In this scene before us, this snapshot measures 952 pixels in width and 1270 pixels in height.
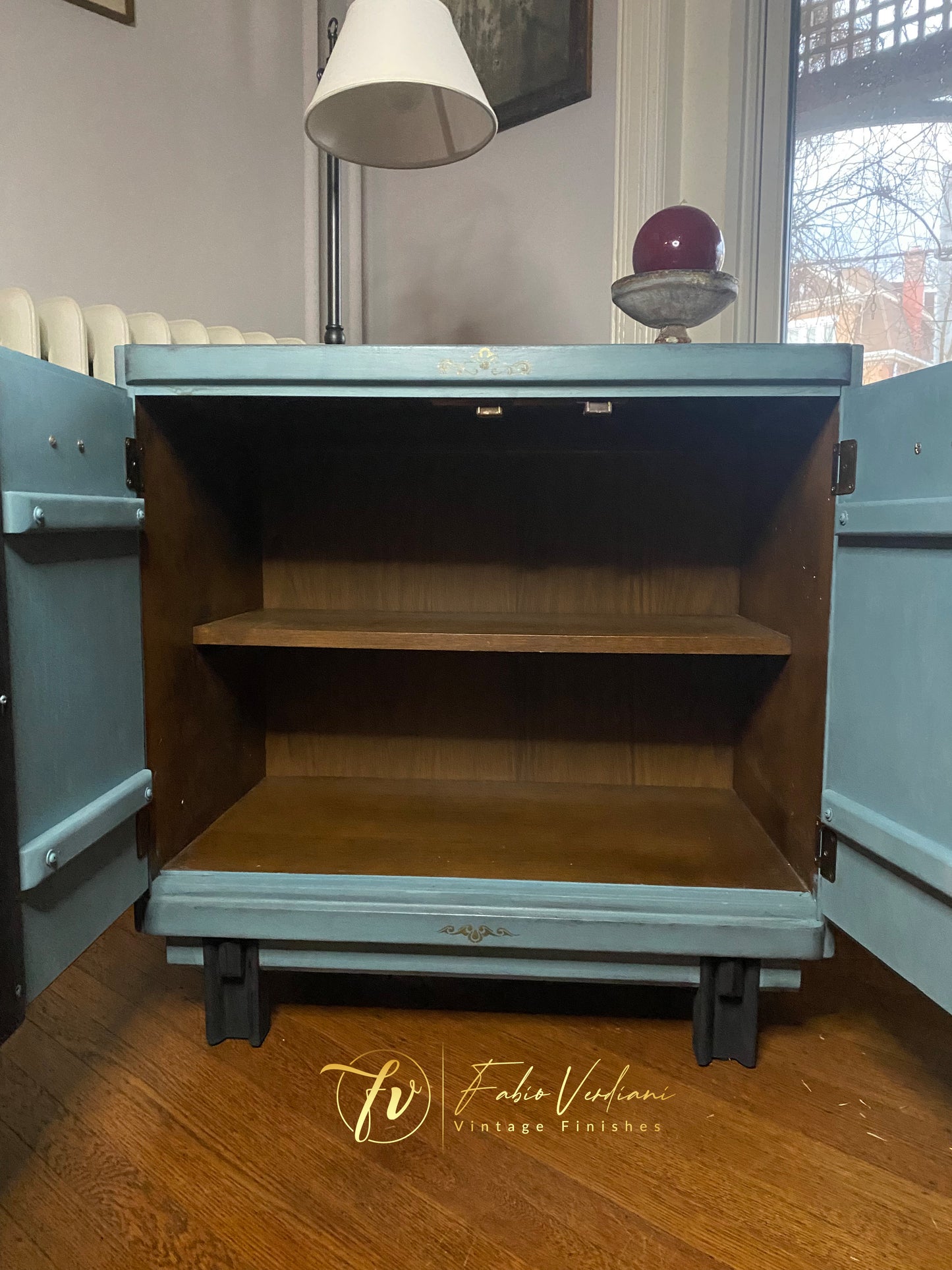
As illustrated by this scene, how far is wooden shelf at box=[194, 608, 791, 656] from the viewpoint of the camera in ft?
3.45

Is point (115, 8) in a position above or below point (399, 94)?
above

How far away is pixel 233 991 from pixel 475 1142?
382 mm

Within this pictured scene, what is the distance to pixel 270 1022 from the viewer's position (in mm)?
1102

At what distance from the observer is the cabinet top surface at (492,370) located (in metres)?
0.93

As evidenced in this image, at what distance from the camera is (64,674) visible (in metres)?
0.82

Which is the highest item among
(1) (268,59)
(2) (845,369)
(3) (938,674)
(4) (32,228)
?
(1) (268,59)

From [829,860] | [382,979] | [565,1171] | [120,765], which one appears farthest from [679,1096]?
[120,765]

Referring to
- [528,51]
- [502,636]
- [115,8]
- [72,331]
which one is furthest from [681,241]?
[115,8]

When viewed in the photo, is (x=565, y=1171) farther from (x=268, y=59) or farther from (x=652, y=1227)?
(x=268, y=59)

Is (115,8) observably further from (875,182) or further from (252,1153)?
(252,1153)

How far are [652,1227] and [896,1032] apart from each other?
1.74 feet

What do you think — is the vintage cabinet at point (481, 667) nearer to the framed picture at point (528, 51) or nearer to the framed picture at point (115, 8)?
the framed picture at point (528, 51)

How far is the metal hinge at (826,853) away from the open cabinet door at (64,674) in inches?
33.0

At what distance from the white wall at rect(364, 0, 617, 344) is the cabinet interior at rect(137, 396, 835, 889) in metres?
0.51
